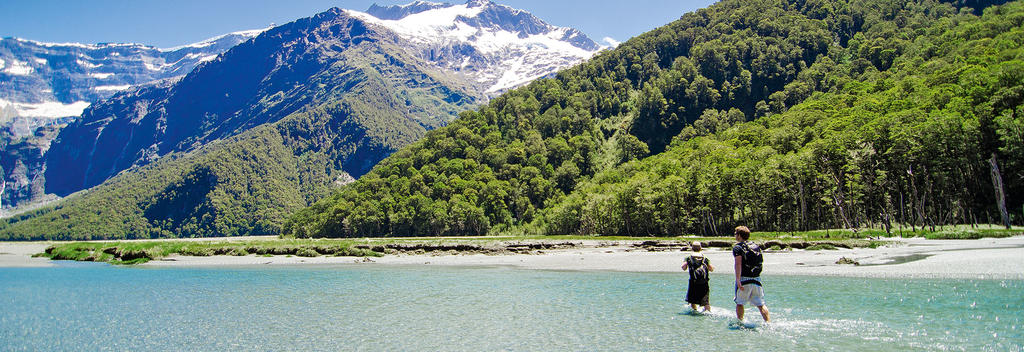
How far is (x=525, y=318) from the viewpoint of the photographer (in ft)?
59.3

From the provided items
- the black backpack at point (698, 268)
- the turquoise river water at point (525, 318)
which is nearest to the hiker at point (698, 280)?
the black backpack at point (698, 268)

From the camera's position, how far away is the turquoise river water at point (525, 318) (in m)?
13.6

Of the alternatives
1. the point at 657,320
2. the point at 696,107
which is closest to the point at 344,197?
the point at 696,107

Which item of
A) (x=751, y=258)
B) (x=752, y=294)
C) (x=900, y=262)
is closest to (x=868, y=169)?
(x=900, y=262)

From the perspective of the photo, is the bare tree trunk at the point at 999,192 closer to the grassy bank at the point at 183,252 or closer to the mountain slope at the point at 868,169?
the mountain slope at the point at 868,169

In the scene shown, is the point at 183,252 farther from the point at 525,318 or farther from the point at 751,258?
the point at 751,258

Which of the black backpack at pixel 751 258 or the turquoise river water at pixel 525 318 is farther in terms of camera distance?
the black backpack at pixel 751 258

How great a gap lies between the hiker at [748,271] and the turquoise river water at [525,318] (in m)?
0.85

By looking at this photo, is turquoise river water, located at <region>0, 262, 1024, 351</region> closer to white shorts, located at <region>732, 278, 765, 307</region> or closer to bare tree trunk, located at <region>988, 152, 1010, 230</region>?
white shorts, located at <region>732, 278, 765, 307</region>

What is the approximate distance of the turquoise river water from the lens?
44.5ft

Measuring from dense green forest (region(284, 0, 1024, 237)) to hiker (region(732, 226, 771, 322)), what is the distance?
56463 mm

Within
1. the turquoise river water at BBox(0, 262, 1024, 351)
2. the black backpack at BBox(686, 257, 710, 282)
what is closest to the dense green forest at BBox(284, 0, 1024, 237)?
the turquoise river water at BBox(0, 262, 1024, 351)

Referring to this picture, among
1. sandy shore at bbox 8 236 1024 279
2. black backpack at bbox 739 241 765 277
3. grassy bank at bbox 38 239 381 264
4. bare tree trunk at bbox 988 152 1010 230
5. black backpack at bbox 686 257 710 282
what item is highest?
bare tree trunk at bbox 988 152 1010 230

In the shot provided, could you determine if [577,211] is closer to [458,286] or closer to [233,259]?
[233,259]
